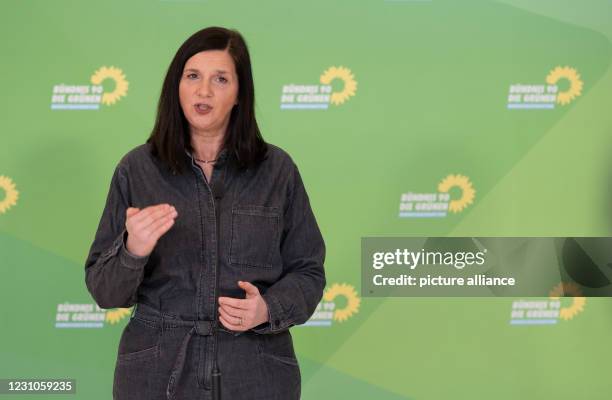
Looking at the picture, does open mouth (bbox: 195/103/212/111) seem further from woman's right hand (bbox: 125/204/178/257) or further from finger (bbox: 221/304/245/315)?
finger (bbox: 221/304/245/315)

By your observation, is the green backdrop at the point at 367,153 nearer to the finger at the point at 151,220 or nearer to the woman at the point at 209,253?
the woman at the point at 209,253

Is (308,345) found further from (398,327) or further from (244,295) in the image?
(244,295)

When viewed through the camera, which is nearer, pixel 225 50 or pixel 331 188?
pixel 225 50

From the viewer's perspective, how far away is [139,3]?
8.85 ft

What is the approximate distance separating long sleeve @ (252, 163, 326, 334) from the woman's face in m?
0.21

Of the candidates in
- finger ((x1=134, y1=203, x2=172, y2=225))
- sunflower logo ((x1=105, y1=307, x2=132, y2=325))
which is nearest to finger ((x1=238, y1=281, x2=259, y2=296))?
finger ((x1=134, y1=203, x2=172, y2=225))

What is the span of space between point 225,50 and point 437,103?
4.59 ft

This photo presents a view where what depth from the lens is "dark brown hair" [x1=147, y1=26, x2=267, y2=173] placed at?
1483 millimetres

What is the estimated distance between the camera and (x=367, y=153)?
8.96 ft

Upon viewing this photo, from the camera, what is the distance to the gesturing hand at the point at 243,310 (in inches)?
53.0

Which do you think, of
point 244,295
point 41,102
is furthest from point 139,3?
point 244,295

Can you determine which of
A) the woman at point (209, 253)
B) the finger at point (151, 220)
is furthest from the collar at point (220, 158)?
the finger at point (151, 220)

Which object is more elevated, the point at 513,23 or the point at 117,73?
the point at 513,23

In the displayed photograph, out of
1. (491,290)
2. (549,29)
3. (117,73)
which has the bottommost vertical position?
(491,290)
